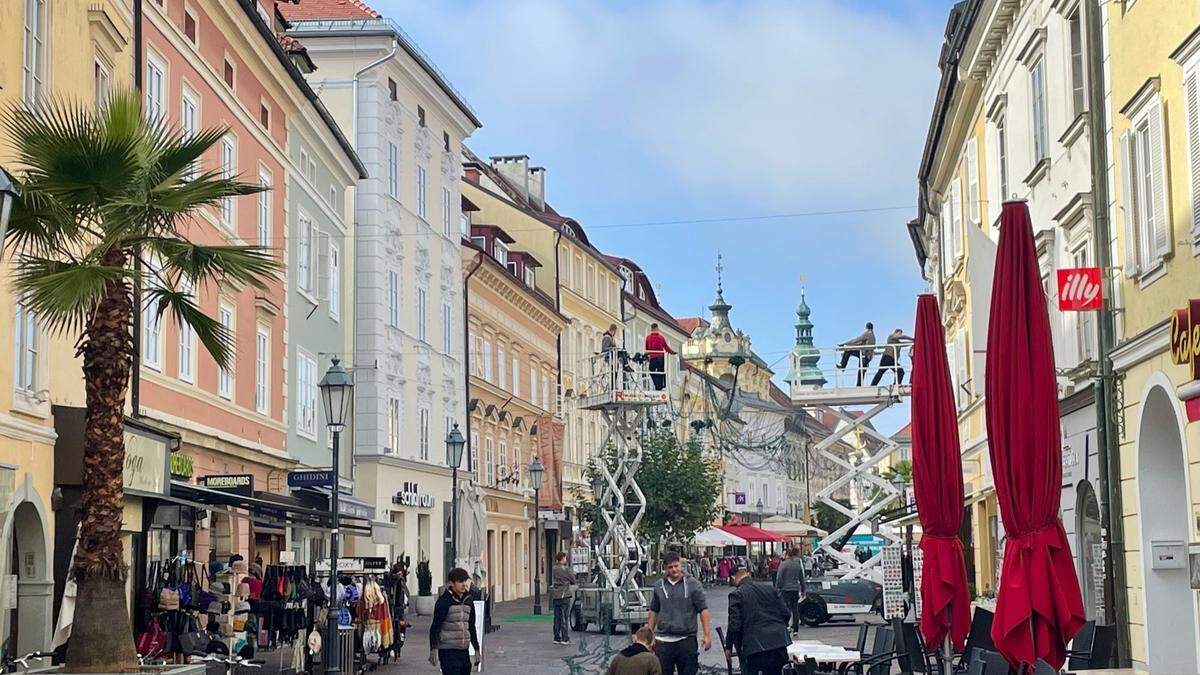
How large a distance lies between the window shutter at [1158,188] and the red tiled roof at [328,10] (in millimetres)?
30741

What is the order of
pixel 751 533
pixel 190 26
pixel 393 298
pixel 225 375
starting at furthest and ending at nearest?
pixel 751 533
pixel 393 298
pixel 225 375
pixel 190 26

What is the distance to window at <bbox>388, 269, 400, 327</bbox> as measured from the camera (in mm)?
44844

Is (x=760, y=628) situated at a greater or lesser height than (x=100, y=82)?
lesser

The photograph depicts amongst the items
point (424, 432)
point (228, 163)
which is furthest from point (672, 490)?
point (228, 163)

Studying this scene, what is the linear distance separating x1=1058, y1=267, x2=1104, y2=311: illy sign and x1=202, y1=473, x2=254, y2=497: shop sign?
38.1 feet

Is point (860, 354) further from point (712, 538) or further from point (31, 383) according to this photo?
point (712, 538)

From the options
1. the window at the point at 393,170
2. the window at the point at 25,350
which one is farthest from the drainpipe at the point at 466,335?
the window at the point at 25,350

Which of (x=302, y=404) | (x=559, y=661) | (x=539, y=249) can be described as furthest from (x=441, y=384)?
(x=559, y=661)

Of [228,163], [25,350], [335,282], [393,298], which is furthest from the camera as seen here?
[393,298]

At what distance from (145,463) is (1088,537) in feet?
42.1

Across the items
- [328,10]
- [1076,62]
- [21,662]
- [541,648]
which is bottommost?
[541,648]

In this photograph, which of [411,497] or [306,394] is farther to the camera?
[411,497]

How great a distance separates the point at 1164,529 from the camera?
17781mm

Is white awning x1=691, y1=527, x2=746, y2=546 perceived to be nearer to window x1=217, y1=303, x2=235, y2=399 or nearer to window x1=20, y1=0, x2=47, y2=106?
window x1=217, y1=303, x2=235, y2=399
